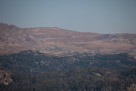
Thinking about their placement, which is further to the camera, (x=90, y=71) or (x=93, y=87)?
(x=90, y=71)

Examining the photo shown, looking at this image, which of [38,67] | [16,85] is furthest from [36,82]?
[38,67]

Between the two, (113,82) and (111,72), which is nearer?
(113,82)

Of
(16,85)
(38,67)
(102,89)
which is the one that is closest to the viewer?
(102,89)

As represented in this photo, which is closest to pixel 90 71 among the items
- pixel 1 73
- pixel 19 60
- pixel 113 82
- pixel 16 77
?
pixel 113 82

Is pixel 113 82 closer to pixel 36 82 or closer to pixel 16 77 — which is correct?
pixel 36 82

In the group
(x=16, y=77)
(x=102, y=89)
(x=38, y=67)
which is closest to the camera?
(x=102, y=89)

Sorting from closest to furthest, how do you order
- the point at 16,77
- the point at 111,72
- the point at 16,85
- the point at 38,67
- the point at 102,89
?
the point at 102,89, the point at 16,85, the point at 16,77, the point at 111,72, the point at 38,67

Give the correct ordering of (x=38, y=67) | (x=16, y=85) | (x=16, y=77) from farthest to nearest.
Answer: (x=38, y=67)
(x=16, y=77)
(x=16, y=85)

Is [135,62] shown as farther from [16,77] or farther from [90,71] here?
[16,77]
